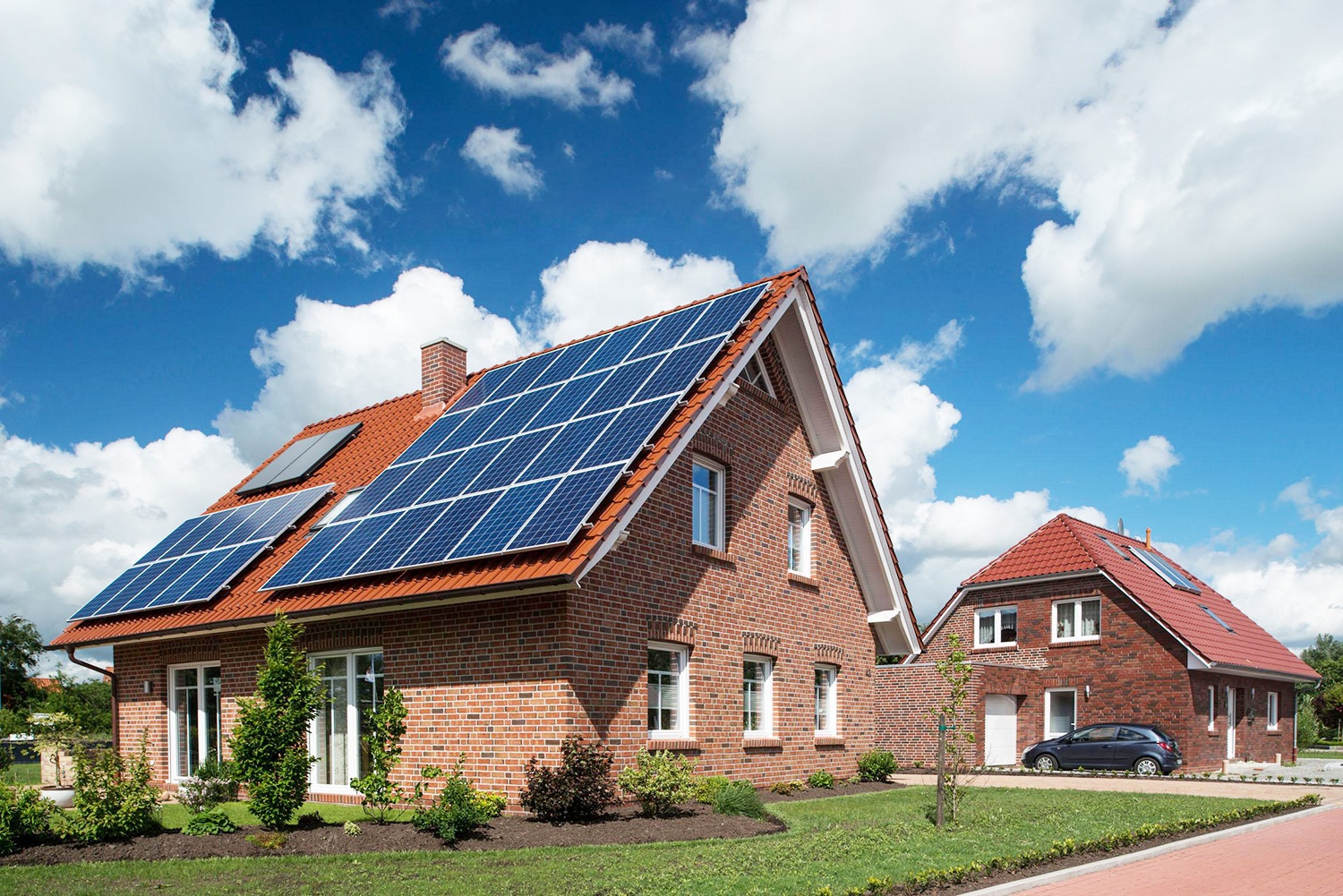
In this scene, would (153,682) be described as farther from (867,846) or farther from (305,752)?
(867,846)

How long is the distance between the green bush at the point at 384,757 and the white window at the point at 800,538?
9.11 metres

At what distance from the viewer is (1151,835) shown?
13.1m

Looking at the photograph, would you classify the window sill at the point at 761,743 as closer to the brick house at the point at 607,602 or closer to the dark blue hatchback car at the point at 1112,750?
the brick house at the point at 607,602

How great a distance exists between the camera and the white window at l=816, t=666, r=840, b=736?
2049cm

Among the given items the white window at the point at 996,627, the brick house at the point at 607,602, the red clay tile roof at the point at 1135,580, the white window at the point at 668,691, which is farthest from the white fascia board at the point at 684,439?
the white window at the point at 996,627

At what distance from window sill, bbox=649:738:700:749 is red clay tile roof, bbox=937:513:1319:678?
19662mm

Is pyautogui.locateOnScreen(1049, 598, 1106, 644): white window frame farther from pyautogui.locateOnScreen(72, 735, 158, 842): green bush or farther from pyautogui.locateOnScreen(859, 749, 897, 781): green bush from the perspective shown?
pyautogui.locateOnScreen(72, 735, 158, 842): green bush

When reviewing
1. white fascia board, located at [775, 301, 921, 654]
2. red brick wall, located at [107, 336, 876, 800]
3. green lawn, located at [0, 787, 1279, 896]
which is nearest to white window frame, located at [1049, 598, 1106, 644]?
white fascia board, located at [775, 301, 921, 654]

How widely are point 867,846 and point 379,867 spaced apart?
16.6ft

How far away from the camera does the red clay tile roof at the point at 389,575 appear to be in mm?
13422

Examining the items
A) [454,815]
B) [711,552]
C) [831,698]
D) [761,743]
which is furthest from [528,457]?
[831,698]

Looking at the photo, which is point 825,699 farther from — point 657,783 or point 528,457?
point 528,457

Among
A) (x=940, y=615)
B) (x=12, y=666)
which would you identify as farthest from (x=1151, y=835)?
(x=12, y=666)

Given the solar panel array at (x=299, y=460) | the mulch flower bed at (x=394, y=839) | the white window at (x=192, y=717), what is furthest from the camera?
the solar panel array at (x=299, y=460)
